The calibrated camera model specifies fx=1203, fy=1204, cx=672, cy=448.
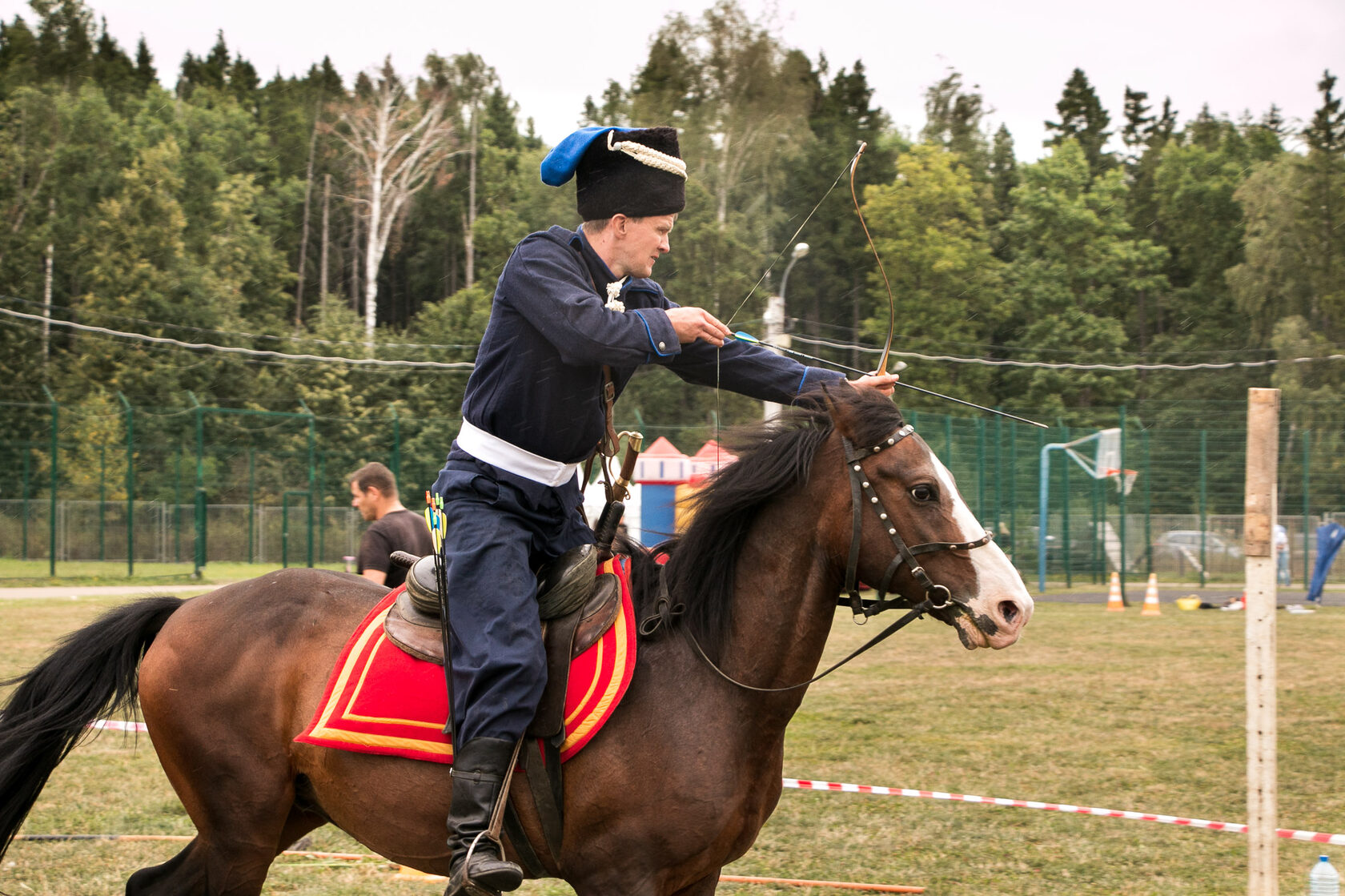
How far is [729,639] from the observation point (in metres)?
3.38

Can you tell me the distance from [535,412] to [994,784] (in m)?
5.51

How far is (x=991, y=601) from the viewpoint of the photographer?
3102mm

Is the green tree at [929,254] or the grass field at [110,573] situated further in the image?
the grass field at [110,573]

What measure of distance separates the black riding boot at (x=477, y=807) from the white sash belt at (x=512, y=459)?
2.44 ft

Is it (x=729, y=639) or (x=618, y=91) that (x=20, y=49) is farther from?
(x=729, y=639)

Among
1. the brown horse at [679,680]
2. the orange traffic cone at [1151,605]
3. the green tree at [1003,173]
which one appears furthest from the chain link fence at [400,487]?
the brown horse at [679,680]

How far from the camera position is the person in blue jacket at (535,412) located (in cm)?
317

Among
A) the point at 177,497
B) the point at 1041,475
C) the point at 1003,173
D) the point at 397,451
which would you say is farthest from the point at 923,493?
the point at 1003,173

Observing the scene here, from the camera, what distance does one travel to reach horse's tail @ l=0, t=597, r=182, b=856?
4.04 metres

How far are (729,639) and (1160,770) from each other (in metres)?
5.96

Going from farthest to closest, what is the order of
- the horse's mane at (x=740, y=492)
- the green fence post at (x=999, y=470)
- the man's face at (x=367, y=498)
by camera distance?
Result: the green fence post at (x=999, y=470), the man's face at (x=367, y=498), the horse's mane at (x=740, y=492)

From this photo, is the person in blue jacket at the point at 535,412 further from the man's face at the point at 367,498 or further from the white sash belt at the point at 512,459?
the man's face at the point at 367,498

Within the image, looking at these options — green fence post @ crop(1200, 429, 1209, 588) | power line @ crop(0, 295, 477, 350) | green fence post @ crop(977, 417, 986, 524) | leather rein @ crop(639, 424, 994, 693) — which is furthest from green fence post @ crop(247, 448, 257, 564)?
leather rein @ crop(639, 424, 994, 693)

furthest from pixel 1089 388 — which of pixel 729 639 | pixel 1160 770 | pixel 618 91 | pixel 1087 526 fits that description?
pixel 729 639
